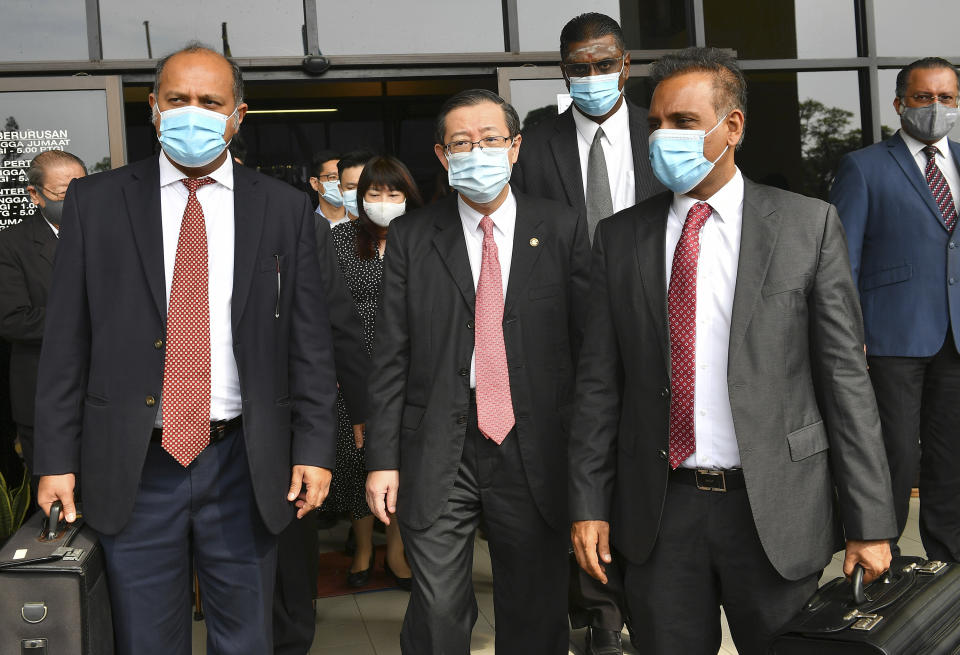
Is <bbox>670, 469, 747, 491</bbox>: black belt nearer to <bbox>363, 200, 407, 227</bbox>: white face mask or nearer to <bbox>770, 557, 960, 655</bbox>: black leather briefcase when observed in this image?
<bbox>770, 557, 960, 655</bbox>: black leather briefcase

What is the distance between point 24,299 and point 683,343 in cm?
330

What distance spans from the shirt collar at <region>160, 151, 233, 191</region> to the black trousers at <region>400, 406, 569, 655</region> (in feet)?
3.05

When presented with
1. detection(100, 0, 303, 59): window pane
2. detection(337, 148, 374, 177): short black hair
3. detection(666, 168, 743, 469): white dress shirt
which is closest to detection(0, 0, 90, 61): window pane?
detection(100, 0, 303, 59): window pane

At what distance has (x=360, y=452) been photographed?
4609 mm

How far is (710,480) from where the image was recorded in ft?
7.27

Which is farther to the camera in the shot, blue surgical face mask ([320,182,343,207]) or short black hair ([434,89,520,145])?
blue surgical face mask ([320,182,343,207])

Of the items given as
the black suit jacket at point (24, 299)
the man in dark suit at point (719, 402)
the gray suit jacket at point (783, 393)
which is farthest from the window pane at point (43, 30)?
the gray suit jacket at point (783, 393)

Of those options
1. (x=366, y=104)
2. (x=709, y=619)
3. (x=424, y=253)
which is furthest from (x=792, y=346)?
(x=366, y=104)

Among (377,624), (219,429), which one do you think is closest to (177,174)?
(219,429)

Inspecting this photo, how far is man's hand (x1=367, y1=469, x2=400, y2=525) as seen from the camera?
2.73 metres

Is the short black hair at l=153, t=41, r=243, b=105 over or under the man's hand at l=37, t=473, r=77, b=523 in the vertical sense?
over

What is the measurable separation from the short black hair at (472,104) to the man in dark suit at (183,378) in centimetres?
55

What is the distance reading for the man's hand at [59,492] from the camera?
2367 mm

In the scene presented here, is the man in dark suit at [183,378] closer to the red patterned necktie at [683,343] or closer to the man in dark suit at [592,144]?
the red patterned necktie at [683,343]
